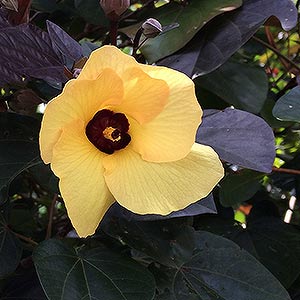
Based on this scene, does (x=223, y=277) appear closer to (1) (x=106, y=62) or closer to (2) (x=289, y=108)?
(2) (x=289, y=108)

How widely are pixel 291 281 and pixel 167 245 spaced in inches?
11.3

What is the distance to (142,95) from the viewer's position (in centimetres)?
56

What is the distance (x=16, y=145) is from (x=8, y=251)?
127 mm

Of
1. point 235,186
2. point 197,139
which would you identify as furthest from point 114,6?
point 235,186

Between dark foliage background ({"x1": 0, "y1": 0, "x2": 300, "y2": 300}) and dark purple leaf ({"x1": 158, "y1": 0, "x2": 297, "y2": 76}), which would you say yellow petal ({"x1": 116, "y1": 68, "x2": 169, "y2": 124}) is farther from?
dark purple leaf ({"x1": 158, "y1": 0, "x2": 297, "y2": 76})

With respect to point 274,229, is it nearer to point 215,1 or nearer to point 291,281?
point 291,281

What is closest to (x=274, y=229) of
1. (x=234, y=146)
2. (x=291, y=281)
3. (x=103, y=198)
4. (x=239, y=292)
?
(x=291, y=281)

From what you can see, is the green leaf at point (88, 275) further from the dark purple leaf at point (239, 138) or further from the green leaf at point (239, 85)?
the green leaf at point (239, 85)

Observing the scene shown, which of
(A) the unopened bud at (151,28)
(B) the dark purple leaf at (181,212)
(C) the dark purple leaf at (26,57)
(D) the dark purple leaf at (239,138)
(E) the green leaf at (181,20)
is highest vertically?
(A) the unopened bud at (151,28)

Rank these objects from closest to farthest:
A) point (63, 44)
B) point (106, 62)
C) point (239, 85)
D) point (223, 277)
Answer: point (106, 62)
point (63, 44)
point (223, 277)
point (239, 85)

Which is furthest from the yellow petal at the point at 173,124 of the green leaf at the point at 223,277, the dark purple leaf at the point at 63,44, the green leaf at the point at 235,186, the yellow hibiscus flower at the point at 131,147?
the green leaf at the point at 235,186

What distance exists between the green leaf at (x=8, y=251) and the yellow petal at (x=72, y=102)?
206 mm

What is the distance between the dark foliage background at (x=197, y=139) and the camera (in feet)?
2.03

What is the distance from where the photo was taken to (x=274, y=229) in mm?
960
